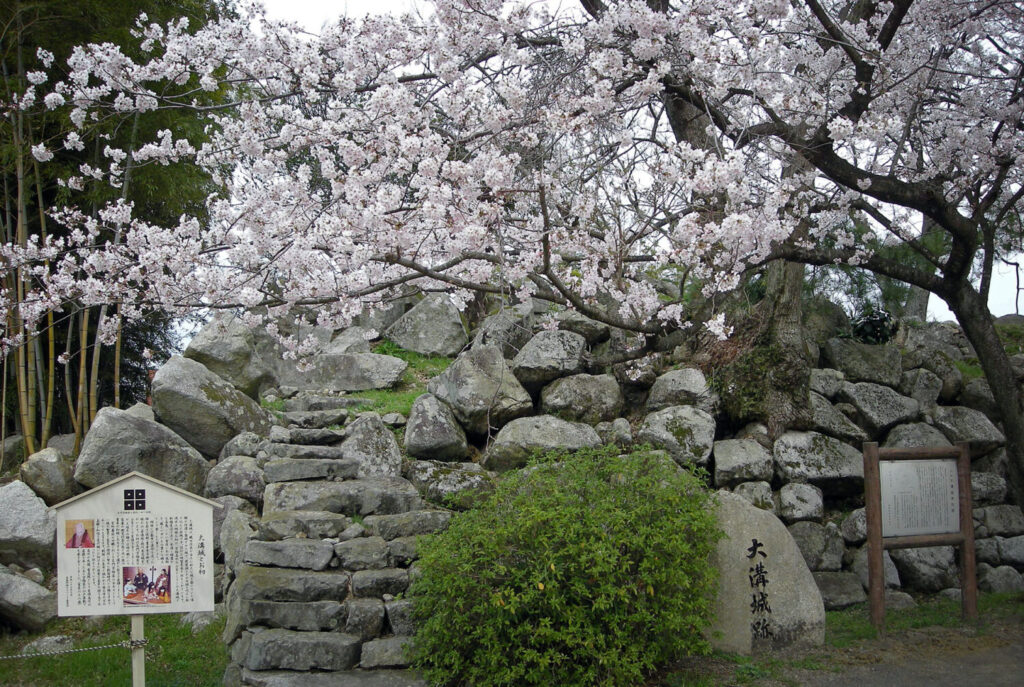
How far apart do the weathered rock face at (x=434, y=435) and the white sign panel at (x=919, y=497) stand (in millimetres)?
3683

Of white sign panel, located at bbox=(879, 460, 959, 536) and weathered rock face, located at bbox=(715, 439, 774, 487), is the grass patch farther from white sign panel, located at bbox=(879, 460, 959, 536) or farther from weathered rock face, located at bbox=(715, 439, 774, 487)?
white sign panel, located at bbox=(879, 460, 959, 536)

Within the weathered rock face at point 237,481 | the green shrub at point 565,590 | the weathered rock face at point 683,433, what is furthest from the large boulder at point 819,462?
the weathered rock face at point 237,481

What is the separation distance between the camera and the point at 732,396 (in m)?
8.11

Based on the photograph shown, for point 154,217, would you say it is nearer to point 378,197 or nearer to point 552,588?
point 378,197

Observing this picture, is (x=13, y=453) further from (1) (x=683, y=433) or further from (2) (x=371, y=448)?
(1) (x=683, y=433)

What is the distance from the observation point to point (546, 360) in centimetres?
828

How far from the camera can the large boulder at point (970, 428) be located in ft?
27.7

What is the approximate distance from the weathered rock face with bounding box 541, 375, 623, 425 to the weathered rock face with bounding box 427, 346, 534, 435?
0.26m

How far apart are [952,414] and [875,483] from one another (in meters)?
3.59

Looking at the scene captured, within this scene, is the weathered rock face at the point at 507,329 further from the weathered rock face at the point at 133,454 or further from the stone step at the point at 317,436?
the weathered rock face at the point at 133,454

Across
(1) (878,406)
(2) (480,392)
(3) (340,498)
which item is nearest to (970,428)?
(1) (878,406)

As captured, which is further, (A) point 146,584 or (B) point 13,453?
(B) point 13,453

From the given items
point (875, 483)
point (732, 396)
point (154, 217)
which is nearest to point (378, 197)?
point (875, 483)

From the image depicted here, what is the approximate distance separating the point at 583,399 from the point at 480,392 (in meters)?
1.10
